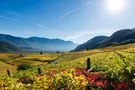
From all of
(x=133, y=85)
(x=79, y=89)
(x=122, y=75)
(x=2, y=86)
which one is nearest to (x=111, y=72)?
(x=122, y=75)

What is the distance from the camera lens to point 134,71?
58.7 feet

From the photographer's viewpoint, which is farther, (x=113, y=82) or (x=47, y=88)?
(x=113, y=82)

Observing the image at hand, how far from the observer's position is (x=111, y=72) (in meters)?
18.5

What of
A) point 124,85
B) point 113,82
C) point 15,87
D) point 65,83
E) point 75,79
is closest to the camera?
point 15,87

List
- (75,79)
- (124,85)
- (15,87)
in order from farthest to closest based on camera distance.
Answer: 1. (124,85)
2. (75,79)
3. (15,87)

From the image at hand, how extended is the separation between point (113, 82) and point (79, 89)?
161 inches

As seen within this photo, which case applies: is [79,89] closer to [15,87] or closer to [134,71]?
[15,87]

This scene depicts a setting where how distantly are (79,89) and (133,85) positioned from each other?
4.26 metres

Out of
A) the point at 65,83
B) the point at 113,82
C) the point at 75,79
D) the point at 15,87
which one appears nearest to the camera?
the point at 15,87

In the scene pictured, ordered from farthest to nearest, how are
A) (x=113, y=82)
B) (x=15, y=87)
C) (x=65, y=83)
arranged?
(x=113, y=82) → (x=65, y=83) → (x=15, y=87)

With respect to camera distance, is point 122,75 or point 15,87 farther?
point 122,75

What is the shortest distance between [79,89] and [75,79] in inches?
27.8

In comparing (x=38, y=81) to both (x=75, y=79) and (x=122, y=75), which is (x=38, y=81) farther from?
(x=122, y=75)

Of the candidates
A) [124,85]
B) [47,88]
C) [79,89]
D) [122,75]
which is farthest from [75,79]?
[122,75]
